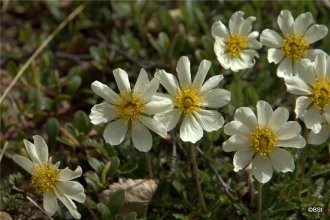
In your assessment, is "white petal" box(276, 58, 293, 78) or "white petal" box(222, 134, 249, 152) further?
"white petal" box(276, 58, 293, 78)

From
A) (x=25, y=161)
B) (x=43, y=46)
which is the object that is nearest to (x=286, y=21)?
(x=25, y=161)

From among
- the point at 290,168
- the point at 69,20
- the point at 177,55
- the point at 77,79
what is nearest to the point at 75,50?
the point at 69,20

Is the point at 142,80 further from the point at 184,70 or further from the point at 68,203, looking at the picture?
the point at 68,203

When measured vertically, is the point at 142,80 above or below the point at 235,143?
above

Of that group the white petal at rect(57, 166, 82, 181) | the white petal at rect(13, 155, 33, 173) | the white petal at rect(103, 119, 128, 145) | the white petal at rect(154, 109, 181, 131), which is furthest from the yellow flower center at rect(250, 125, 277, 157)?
the white petal at rect(13, 155, 33, 173)

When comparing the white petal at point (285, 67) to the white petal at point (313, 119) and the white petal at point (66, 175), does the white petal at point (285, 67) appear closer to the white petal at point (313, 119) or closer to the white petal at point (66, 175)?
the white petal at point (313, 119)

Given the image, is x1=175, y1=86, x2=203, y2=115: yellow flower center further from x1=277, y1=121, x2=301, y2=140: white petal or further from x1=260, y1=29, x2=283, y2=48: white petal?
x1=260, y1=29, x2=283, y2=48: white petal
